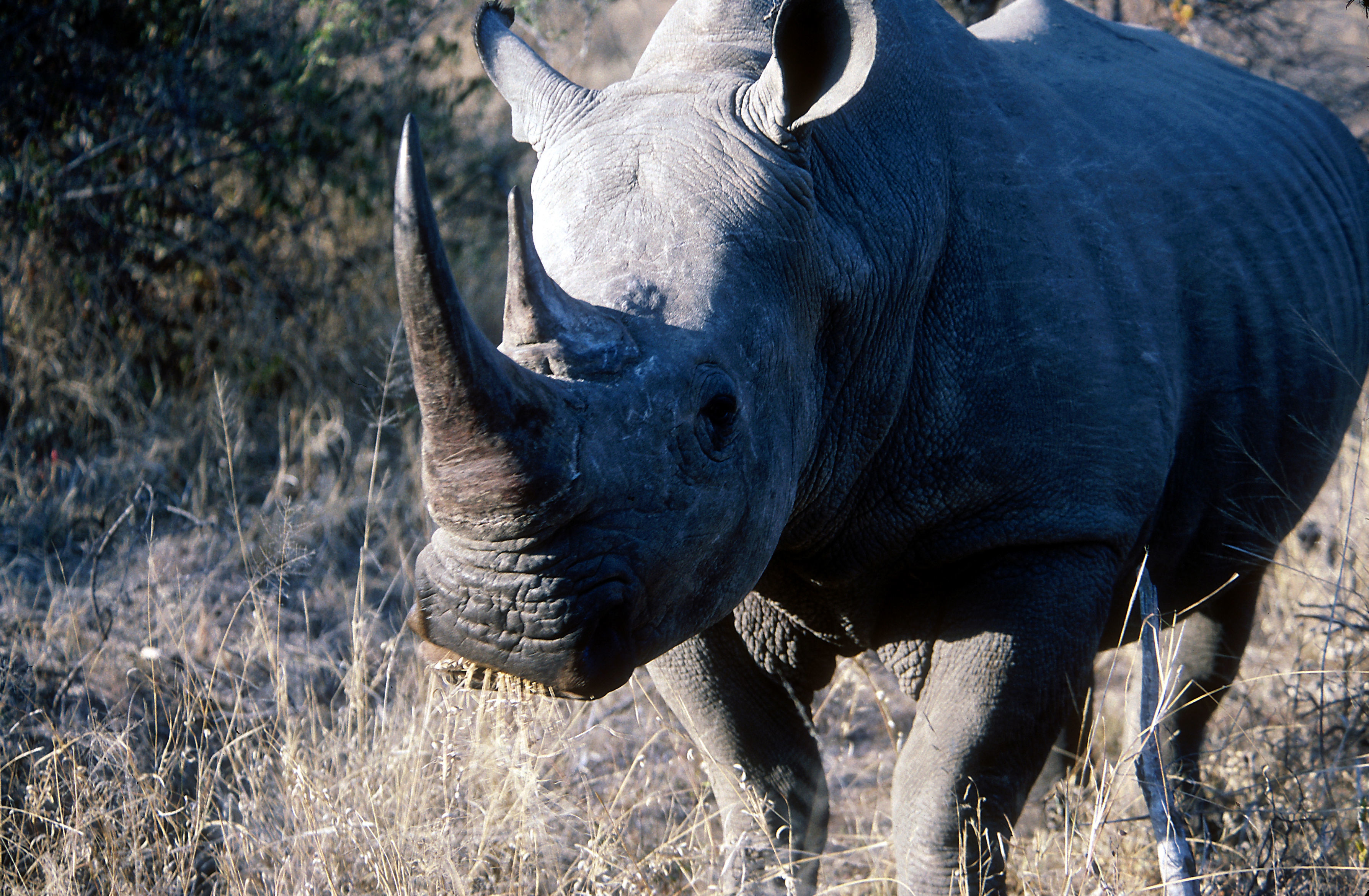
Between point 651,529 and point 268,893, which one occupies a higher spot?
point 651,529

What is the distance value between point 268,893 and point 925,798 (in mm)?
1448

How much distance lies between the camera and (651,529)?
6.03ft

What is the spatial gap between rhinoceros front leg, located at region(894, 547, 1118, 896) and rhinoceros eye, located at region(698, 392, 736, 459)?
0.90 m

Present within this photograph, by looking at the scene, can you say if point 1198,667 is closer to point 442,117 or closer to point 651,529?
point 651,529

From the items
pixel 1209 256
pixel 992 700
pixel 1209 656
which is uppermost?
pixel 1209 256

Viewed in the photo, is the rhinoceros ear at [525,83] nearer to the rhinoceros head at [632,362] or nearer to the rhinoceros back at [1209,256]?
the rhinoceros head at [632,362]

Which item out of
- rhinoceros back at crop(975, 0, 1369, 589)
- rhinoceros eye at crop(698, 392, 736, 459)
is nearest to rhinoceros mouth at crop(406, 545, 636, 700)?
rhinoceros eye at crop(698, 392, 736, 459)

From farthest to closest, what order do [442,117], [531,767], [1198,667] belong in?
1. [442,117]
2. [1198,667]
3. [531,767]

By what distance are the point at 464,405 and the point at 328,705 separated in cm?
260

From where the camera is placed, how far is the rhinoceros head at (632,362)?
1.67 meters

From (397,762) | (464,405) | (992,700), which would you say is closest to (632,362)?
(464,405)

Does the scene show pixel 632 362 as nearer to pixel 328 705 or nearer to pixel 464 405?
pixel 464 405

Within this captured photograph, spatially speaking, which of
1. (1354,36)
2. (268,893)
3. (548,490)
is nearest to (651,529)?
(548,490)

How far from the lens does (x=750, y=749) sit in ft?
9.76
